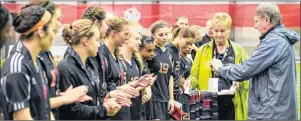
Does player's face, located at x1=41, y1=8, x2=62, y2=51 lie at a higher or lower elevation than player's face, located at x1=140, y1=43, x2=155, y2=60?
higher

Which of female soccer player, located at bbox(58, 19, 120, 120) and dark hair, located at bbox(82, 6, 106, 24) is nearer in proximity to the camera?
female soccer player, located at bbox(58, 19, 120, 120)

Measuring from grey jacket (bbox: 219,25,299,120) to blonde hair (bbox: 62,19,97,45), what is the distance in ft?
5.67

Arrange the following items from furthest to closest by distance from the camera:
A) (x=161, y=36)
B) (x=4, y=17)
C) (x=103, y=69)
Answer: (x=161, y=36)
(x=103, y=69)
(x=4, y=17)

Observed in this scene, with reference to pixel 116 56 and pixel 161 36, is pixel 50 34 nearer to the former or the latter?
pixel 116 56

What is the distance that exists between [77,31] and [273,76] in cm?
195

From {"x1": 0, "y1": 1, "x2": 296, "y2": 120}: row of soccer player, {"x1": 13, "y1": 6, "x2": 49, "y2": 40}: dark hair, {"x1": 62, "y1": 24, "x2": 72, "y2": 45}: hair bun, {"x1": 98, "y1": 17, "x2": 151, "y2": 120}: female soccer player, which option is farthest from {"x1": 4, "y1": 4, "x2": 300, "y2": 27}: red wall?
{"x1": 13, "y1": 6, "x2": 49, "y2": 40}: dark hair

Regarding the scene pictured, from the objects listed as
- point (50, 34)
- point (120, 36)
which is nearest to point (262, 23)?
point (120, 36)

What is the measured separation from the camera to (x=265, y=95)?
6410 mm

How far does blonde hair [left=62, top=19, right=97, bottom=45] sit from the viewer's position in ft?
17.7

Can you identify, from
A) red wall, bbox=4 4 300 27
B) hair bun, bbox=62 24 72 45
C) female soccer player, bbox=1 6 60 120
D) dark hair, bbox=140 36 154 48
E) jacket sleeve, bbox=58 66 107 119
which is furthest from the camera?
red wall, bbox=4 4 300 27

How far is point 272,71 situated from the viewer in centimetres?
639

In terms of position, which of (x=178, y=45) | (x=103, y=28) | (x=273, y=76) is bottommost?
(x=178, y=45)

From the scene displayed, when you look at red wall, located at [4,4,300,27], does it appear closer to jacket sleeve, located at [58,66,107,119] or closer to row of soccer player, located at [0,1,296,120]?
row of soccer player, located at [0,1,296,120]

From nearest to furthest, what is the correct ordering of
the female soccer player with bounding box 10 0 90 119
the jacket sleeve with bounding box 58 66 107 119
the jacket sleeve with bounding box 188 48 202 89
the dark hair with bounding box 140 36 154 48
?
1. the female soccer player with bounding box 10 0 90 119
2. the jacket sleeve with bounding box 58 66 107 119
3. the jacket sleeve with bounding box 188 48 202 89
4. the dark hair with bounding box 140 36 154 48
